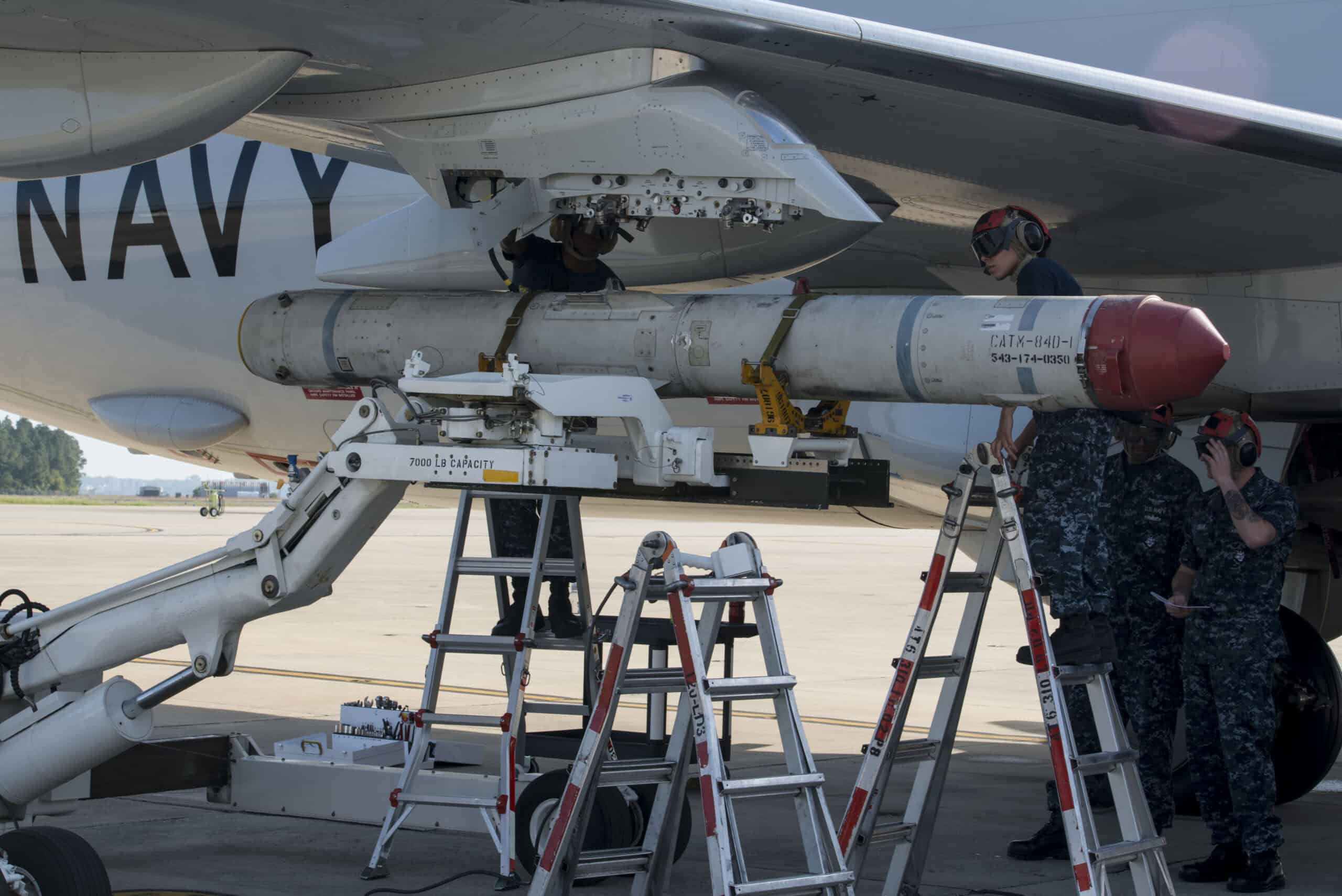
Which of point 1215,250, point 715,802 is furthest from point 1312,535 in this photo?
point 715,802

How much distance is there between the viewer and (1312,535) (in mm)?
8594

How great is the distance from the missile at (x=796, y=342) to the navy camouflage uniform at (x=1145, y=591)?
77.5 inches

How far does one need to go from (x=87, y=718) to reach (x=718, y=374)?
9.06 ft

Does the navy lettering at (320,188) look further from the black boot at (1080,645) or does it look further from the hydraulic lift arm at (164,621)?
the black boot at (1080,645)

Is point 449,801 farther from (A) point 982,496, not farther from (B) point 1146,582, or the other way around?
(B) point 1146,582

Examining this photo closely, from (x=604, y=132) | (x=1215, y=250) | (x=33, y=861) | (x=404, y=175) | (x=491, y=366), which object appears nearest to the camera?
(x=33, y=861)

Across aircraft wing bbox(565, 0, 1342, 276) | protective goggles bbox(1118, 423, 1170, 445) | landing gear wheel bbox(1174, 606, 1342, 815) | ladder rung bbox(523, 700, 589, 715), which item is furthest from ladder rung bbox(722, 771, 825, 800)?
landing gear wheel bbox(1174, 606, 1342, 815)

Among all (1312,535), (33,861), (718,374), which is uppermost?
(718,374)

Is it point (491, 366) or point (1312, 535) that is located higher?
point (491, 366)

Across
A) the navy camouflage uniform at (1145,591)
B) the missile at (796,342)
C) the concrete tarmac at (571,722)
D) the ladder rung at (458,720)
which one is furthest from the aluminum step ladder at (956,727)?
the ladder rung at (458,720)

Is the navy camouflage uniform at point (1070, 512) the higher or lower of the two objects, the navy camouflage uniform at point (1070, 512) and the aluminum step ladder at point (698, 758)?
the higher

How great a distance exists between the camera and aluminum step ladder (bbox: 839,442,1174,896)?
499 cm

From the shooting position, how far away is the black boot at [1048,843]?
6.78 meters

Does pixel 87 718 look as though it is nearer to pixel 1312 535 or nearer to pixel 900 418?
pixel 900 418
